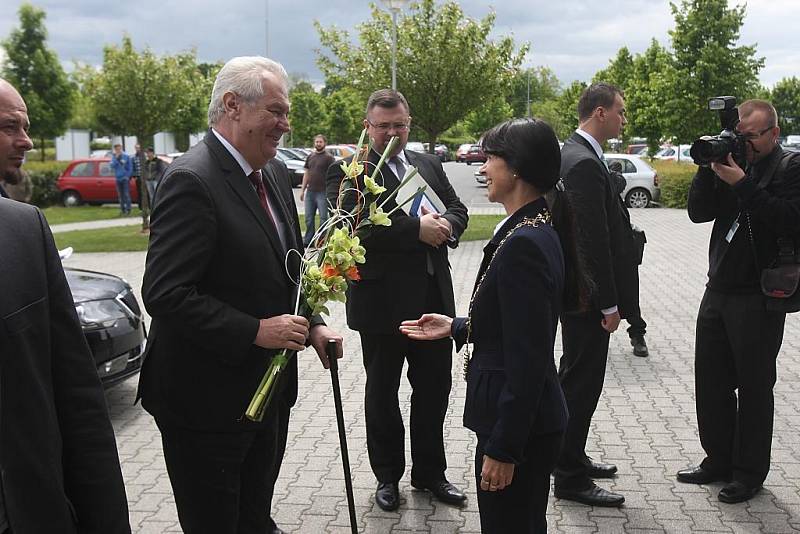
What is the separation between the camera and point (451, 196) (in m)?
5.09

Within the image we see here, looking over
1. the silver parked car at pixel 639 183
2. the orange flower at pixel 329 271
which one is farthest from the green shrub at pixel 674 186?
the orange flower at pixel 329 271

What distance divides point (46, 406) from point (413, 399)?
10.1ft

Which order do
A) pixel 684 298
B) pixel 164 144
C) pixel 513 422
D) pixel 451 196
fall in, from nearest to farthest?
pixel 513 422 < pixel 451 196 < pixel 684 298 < pixel 164 144

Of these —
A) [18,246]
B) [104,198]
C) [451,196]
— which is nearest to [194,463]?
[18,246]

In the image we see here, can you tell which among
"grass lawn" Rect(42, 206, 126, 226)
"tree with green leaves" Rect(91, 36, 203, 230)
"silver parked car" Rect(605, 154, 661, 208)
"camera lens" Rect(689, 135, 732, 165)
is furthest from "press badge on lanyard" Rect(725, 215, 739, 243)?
"grass lawn" Rect(42, 206, 126, 226)

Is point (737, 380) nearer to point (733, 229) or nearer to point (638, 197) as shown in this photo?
point (733, 229)

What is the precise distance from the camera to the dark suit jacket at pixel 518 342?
2912mm

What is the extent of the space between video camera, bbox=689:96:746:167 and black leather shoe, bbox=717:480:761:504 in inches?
72.6

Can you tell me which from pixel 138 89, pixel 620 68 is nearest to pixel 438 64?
pixel 138 89

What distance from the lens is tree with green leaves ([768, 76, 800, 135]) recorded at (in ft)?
246

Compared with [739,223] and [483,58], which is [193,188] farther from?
[483,58]

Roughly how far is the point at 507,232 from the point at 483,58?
17.7 meters

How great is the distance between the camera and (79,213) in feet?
84.0

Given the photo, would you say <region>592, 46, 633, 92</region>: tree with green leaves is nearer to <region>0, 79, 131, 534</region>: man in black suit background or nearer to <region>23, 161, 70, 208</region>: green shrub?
<region>23, 161, 70, 208</region>: green shrub
